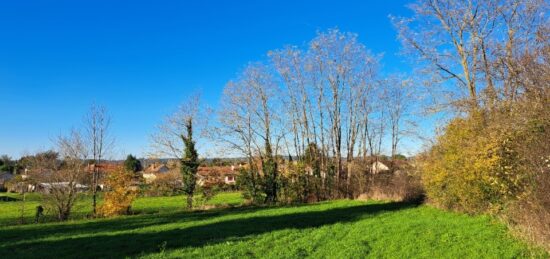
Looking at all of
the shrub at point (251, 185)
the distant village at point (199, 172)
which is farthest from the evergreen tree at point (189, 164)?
the shrub at point (251, 185)

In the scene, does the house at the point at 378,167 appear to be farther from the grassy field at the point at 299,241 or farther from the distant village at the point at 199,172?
the grassy field at the point at 299,241

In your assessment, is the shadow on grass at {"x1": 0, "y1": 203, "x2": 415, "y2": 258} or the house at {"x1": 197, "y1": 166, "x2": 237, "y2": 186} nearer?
the shadow on grass at {"x1": 0, "y1": 203, "x2": 415, "y2": 258}

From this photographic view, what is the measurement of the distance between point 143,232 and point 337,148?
714 inches

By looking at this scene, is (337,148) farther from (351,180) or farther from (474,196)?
(474,196)

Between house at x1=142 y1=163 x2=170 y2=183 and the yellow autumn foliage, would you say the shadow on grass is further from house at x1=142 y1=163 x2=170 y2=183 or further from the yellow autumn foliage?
house at x1=142 y1=163 x2=170 y2=183

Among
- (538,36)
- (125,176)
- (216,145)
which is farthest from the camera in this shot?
(216,145)

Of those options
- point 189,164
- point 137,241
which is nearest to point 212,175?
point 189,164

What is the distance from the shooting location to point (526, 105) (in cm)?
970

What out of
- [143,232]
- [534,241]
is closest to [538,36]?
[534,241]

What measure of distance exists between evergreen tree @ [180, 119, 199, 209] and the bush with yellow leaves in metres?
4.80

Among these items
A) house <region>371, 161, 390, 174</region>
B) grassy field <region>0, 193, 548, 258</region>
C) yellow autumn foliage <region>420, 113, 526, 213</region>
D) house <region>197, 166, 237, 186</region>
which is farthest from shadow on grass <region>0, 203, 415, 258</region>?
house <region>371, 161, 390, 174</region>

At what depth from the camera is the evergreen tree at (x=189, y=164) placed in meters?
26.2

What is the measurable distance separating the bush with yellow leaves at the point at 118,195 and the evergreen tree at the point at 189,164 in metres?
4.80

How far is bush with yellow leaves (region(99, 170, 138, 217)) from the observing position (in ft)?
69.1
